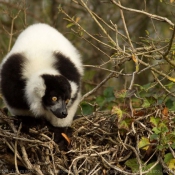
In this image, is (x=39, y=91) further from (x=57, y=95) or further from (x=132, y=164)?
(x=132, y=164)

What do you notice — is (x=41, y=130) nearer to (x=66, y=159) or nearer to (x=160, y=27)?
(x=66, y=159)

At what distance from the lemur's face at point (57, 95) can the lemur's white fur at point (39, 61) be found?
0.18 ft

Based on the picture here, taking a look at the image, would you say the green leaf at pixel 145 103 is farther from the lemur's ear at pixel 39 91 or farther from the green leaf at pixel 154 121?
the lemur's ear at pixel 39 91

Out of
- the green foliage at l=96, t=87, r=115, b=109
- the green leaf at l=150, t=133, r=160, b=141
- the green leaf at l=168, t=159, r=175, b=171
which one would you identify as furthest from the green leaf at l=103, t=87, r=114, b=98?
the green leaf at l=168, t=159, r=175, b=171

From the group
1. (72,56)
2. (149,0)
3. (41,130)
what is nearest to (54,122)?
(41,130)

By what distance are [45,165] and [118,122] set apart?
749 mm

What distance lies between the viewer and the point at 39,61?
4586mm

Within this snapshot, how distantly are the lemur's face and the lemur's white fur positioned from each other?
0.18ft

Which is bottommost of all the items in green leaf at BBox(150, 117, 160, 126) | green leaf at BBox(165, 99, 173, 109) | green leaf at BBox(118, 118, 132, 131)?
green leaf at BBox(118, 118, 132, 131)

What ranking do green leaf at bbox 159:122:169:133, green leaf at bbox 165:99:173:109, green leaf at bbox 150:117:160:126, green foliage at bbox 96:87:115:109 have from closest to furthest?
green leaf at bbox 159:122:169:133
green leaf at bbox 150:117:160:126
green leaf at bbox 165:99:173:109
green foliage at bbox 96:87:115:109

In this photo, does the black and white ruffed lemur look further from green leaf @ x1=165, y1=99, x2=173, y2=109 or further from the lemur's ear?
green leaf @ x1=165, y1=99, x2=173, y2=109

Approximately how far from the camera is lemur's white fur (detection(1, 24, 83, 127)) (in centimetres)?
446

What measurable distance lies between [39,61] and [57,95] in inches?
15.1

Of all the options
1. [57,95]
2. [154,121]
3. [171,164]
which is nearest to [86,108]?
[57,95]
